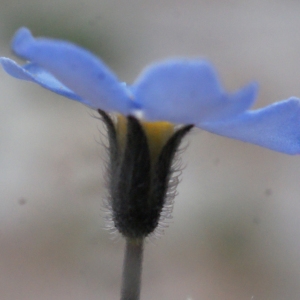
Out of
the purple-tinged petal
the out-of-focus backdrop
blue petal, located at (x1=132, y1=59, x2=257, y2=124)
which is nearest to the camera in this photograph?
blue petal, located at (x1=132, y1=59, x2=257, y2=124)

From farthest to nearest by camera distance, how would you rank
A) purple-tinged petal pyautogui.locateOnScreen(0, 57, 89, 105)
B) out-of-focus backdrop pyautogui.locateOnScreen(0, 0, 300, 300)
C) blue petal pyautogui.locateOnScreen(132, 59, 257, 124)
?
out-of-focus backdrop pyautogui.locateOnScreen(0, 0, 300, 300) → purple-tinged petal pyautogui.locateOnScreen(0, 57, 89, 105) → blue petal pyautogui.locateOnScreen(132, 59, 257, 124)

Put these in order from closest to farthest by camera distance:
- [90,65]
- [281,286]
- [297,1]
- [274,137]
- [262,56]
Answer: [90,65]
[274,137]
[281,286]
[262,56]
[297,1]

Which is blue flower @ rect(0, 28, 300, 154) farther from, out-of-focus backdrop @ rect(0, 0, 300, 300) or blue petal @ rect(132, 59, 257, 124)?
out-of-focus backdrop @ rect(0, 0, 300, 300)

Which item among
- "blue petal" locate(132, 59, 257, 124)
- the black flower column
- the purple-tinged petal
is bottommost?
the black flower column

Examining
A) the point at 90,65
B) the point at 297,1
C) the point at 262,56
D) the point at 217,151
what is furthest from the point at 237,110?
the point at 297,1

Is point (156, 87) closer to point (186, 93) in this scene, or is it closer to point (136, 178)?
point (186, 93)

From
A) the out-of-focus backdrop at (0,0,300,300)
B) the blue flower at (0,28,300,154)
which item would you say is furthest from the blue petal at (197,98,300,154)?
the out-of-focus backdrop at (0,0,300,300)

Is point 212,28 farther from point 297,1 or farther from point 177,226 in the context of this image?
point 177,226

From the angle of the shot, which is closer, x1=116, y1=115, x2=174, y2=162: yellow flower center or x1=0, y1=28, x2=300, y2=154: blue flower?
x1=0, y1=28, x2=300, y2=154: blue flower

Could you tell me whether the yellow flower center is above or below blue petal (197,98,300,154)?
below
